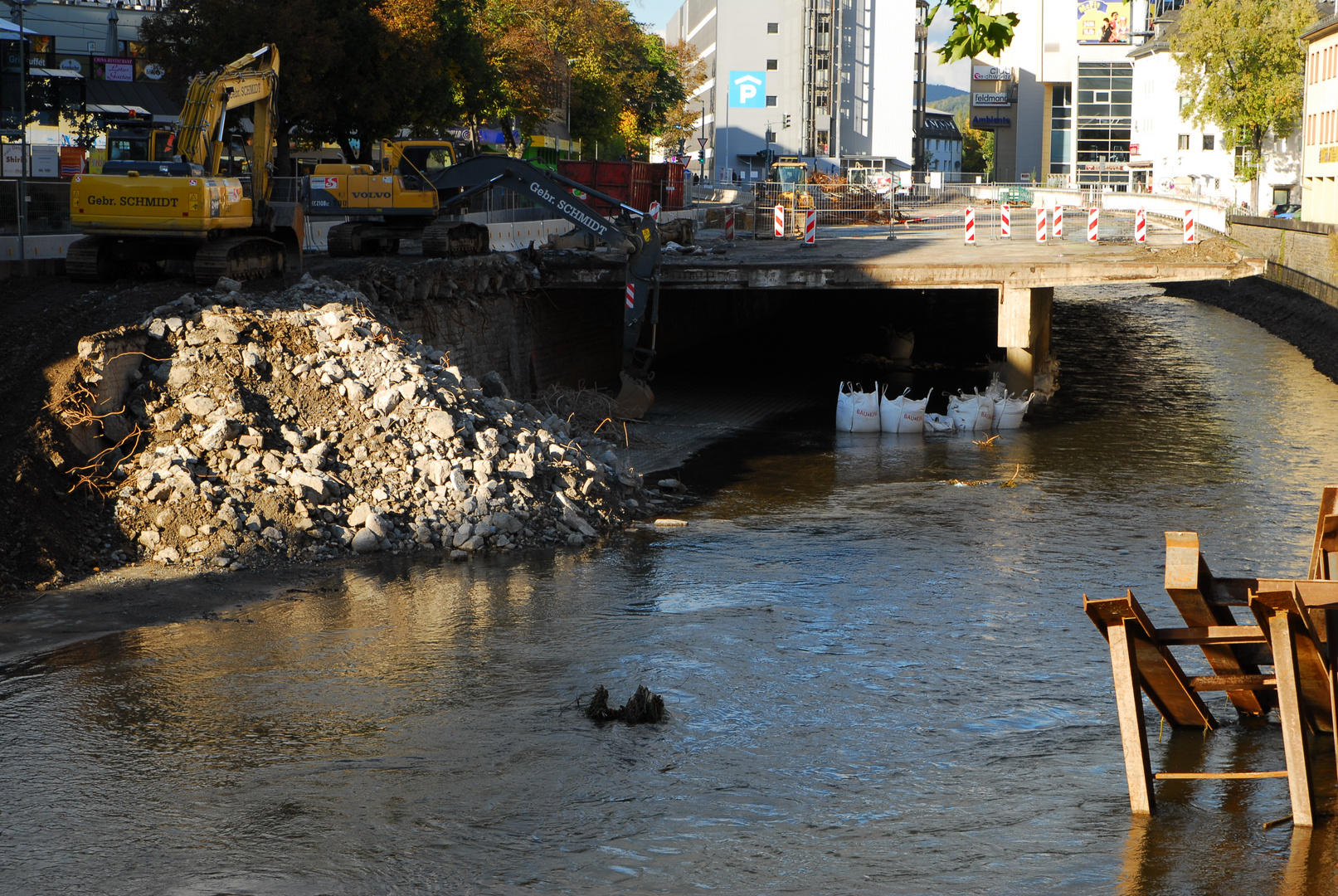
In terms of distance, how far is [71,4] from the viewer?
50.2 metres

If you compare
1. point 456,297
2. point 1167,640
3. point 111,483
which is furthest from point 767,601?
point 456,297

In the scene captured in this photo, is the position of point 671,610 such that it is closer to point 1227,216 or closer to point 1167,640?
point 1167,640

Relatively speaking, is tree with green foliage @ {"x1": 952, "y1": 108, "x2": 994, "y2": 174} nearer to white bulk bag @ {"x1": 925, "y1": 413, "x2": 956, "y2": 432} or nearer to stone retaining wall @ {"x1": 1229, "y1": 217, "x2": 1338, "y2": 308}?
stone retaining wall @ {"x1": 1229, "y1": 217, "x2": 1338, "y2": 308}

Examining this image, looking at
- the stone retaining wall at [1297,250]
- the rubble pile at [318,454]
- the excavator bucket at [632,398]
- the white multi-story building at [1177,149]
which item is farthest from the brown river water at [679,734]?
the white multi-story building at [1177,149]

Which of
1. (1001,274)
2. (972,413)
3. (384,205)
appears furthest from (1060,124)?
(384,205)

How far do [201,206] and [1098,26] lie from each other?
3987 inches

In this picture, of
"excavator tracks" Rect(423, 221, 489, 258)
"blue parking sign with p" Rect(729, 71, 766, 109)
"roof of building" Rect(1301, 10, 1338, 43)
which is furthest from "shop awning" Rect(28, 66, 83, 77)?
"blue parking sign with p" Rect(729, 71, 766, 109)

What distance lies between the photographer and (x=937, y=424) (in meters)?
24.6

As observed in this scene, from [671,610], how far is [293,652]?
3.78 m

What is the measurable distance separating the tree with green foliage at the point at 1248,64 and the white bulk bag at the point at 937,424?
4111 cm

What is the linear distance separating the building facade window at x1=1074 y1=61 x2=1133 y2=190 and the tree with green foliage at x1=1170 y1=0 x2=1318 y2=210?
40.1 meters

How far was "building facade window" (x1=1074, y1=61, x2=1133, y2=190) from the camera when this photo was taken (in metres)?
101

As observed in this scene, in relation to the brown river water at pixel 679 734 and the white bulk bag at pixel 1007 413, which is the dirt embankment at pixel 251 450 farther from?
the white bulk bag at pixel 1007 413

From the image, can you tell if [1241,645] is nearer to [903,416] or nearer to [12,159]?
[903,416]
